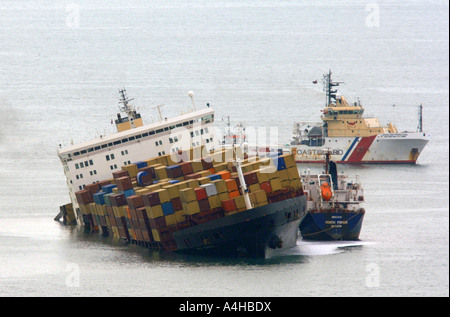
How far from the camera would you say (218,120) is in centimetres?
13200

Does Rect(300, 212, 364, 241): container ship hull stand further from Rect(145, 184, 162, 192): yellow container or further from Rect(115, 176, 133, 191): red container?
Rect(115, 176, 133, 191): red container

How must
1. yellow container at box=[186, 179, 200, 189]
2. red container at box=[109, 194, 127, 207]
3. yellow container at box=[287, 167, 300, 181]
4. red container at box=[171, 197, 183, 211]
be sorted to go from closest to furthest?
red container at box=[171, 197, 183, 211], yellow container at box=[186, 179, 200, 189], yellow container at box=[287, 167, 300, 181], red container at box=[109, 194, 127, 207]

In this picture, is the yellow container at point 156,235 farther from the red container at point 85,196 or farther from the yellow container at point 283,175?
the red container at point 85,196

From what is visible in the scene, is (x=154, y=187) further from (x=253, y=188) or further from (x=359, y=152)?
(x=359, y=152)

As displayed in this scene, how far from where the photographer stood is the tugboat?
63844 mm

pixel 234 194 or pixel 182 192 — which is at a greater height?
pixel 182 192

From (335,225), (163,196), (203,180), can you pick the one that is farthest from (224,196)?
(335,225)

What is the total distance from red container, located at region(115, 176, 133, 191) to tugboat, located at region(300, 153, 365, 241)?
1065 cm

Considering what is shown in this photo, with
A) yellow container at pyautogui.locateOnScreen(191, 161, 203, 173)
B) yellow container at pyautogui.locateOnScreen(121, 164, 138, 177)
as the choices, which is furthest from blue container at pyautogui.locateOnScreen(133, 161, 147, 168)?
yellow container at pyautogui.locateOnScreen(191, 161, 203, 173)

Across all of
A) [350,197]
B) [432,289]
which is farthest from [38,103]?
[432,289]

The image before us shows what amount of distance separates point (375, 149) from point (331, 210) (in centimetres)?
4567

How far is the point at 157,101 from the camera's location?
14312 cm

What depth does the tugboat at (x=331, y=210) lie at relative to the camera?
63.8 meters

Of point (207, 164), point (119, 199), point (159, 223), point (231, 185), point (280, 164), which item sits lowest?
point (159, 223)
